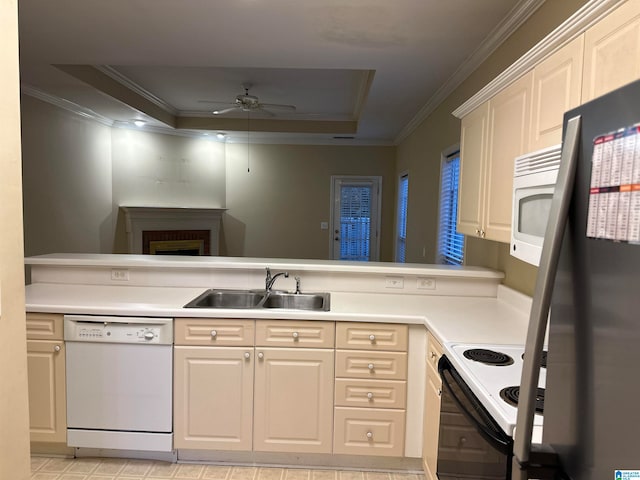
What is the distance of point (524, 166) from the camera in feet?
4.27

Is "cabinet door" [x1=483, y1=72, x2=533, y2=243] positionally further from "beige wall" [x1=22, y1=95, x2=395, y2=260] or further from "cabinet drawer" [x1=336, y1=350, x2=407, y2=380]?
"beige wall" [x1=22, y1=95, x2=395, y2=260]

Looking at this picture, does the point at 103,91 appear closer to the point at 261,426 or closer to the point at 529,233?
the point at 261,426

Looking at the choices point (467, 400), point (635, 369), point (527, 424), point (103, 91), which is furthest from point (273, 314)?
point (103, 91)

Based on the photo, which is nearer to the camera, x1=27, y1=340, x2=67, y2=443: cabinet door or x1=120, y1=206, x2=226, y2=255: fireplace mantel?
x1=27, y1=340, x2=67, y2=443: cabinet door

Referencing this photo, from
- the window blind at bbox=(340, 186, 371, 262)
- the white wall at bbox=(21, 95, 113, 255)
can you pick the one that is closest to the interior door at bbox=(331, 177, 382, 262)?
the window blind at bbox=(340, 186, 371, 262)

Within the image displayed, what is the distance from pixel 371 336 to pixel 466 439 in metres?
0.91

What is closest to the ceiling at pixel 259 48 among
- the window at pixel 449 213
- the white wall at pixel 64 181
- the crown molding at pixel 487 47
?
the crown molding at pixel 487 47

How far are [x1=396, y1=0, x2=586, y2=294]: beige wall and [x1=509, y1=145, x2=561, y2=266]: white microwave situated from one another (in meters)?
1.05

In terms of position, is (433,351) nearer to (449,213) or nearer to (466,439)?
(466,439)

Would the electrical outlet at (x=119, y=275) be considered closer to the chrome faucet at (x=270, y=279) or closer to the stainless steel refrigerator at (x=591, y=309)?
the chrome faucet at (x=270, y=279)

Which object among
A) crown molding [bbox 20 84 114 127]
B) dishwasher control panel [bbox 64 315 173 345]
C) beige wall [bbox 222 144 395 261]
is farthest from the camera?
beige wall [bbox 222 144 395 261]

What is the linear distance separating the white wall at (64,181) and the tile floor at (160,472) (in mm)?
2712

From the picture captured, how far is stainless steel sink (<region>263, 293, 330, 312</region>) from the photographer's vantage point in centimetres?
265

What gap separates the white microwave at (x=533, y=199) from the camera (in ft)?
3.69
